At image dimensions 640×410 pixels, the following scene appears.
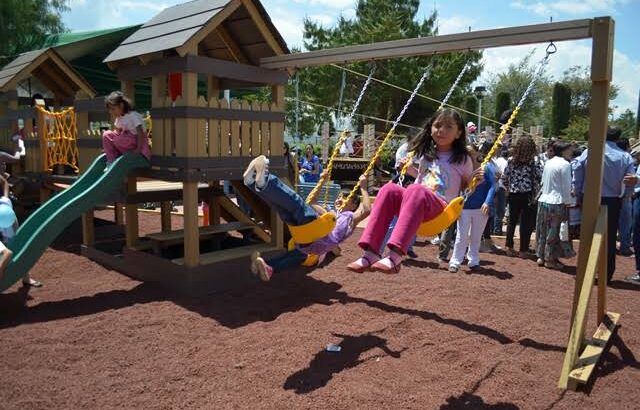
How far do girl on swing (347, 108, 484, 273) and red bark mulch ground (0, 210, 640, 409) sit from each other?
89cm

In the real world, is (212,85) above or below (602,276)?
above

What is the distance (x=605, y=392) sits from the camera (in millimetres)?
3488

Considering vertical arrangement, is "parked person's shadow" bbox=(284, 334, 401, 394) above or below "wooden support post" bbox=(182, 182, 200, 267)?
below

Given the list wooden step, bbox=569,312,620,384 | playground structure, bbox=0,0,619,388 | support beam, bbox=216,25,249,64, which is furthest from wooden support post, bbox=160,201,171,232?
wooden step, bbox=569,312,620,384

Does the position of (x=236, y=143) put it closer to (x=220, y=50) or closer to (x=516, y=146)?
(x=220, y=50)

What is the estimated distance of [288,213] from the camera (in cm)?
404

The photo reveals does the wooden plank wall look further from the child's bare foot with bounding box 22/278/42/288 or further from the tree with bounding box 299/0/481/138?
the tree with bounding box 299/0/481/138

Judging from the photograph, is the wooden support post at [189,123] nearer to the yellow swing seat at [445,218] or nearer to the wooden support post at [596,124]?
the yellow swing seat at [445,218]

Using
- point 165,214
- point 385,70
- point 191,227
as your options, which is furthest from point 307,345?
point 385,70

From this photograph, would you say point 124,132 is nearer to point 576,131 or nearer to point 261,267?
point 261,267

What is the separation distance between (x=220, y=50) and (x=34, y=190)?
501 centimetres

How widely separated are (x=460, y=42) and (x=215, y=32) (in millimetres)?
3437

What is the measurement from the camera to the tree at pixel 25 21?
19125 mm

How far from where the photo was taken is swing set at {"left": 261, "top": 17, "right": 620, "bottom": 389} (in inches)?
139
